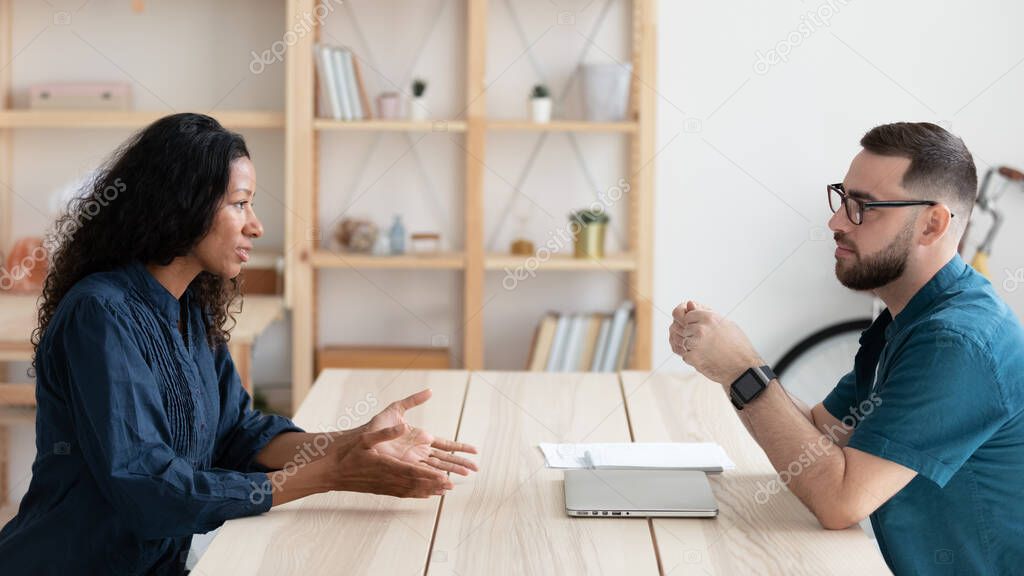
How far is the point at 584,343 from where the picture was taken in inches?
149

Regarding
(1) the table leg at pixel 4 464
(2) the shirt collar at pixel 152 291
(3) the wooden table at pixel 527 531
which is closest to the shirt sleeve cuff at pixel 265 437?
(3) the wooden table at pixel 527 531

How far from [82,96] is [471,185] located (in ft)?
4.30

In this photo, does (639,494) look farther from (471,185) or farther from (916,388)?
(471,185)

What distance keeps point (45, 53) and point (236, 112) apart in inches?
30.8

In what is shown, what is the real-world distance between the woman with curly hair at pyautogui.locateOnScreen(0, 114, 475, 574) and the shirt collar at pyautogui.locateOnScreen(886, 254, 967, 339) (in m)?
0.75

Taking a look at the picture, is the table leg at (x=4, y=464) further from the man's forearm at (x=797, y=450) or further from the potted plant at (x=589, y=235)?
the man's forearm at (x=797, y=450)

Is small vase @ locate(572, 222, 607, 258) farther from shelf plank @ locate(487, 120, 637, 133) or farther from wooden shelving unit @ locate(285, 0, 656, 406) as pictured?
shelf plank @ locate(487, 120, 637, 133)

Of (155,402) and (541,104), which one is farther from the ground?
(541,104)

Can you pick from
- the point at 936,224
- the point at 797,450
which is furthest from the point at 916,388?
the point at 936,224

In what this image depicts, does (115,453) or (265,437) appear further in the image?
(265,437)

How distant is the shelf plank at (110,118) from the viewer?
361 cm

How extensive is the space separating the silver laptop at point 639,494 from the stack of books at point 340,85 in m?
2.12

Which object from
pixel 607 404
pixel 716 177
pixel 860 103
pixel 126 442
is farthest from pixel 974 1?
pixel 126 442

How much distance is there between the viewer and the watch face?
5.81 feet
